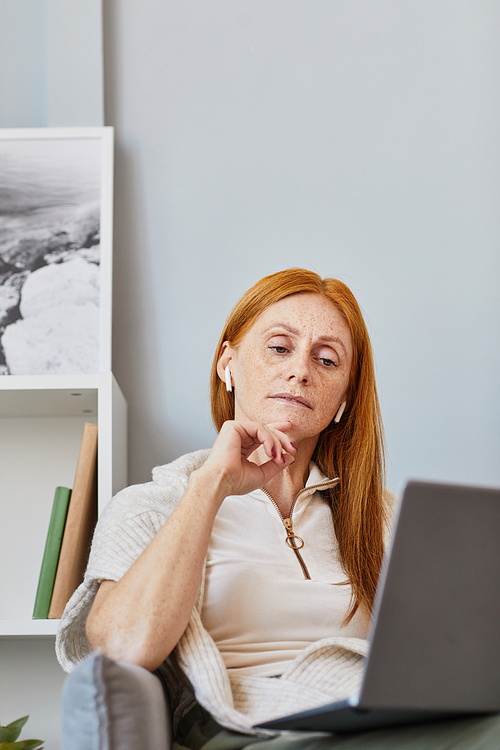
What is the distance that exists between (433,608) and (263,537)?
1.80ft

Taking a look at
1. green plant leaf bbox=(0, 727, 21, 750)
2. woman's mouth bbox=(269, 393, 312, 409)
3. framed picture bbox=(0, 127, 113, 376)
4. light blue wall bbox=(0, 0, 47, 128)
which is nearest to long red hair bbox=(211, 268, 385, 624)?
woman's mouth bbox=(269, 393, 312, 409)

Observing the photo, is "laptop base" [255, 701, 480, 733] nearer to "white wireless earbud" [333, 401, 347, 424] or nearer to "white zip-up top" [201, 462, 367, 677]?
"white zip-up top" [201, 462, 367, 677]

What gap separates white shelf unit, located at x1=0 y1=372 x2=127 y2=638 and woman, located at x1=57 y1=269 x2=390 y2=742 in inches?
9.1

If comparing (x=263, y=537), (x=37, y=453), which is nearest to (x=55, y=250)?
(x=37, y=453)

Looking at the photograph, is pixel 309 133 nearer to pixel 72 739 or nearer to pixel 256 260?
pixel 256 260

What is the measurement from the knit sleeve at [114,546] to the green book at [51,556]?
0.22 metres

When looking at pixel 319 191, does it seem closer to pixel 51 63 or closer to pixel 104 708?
pixel 51 63

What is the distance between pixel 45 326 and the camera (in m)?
1.62

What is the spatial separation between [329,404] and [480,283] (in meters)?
0.71

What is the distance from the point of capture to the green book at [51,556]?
4.28ft

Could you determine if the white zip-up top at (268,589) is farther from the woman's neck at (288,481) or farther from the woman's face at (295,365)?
the woman's face at (295,365)

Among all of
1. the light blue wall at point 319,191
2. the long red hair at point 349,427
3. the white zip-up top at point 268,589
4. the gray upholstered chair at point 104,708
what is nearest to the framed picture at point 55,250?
the light blue wall at point 319,191

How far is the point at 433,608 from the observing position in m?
0.63

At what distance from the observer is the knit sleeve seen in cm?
101
